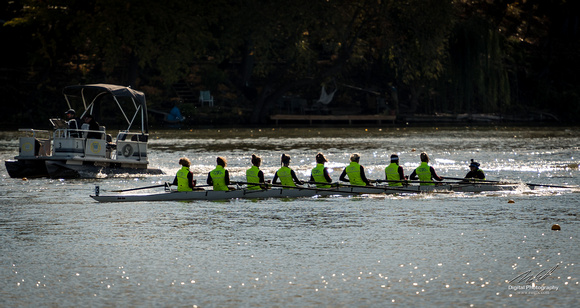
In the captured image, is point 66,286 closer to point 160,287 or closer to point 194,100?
point 160,287

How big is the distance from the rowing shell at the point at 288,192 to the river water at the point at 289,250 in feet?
0.75

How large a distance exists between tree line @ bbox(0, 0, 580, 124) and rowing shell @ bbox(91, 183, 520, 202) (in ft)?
133

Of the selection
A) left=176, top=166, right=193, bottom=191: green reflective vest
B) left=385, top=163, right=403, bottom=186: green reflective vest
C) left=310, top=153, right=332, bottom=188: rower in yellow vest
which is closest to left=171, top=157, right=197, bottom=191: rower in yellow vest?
left=176, top=166, right=193, bottom=191: green reflective vest

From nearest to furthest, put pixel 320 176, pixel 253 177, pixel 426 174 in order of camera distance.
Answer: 1. pixel 253 177
2. pixel 320 176
3. pixel 426 174

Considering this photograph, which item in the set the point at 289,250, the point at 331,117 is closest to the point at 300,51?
the point at 331,117

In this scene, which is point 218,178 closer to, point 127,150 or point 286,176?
point 286,176

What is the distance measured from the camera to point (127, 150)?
1325 inches

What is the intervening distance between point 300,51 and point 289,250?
51118 millimetres

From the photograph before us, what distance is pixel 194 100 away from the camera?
75.0 m

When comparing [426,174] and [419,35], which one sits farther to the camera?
[419,35]

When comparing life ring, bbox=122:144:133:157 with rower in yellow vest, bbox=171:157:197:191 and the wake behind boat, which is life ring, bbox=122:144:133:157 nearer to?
the wake behind boat

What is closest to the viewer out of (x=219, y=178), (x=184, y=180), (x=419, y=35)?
(x=184, y=180)

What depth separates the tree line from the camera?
218ft
